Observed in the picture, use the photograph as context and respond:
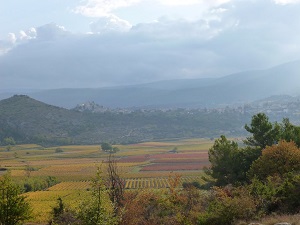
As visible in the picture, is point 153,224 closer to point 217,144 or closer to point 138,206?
point 138,206

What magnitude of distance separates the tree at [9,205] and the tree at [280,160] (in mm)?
22002

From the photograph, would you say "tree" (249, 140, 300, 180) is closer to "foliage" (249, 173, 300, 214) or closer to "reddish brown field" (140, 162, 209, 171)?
"foliage" (249, 173, 300, 214)

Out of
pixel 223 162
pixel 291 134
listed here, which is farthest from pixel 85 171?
pixel 291 134

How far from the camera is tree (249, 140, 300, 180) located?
3759cm

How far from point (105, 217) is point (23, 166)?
9899 centimetres

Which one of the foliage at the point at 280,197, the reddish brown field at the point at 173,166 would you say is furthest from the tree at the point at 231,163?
the reddish brown field at the point at 173,166

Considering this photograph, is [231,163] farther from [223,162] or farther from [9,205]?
[9,205]

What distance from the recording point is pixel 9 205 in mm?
28266

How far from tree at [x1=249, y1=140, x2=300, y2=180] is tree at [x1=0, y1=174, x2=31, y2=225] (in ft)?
72.2

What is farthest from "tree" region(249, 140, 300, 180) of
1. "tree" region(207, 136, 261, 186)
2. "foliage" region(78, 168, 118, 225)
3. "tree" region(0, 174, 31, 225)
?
"tree" region(0, 174, 31, 225)

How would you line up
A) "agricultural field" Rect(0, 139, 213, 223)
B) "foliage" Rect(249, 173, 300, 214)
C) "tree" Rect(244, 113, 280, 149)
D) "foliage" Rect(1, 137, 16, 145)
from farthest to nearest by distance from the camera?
"foliage" Rect(1, 137, 16, 145) < "agricultural field" Rect(0, 139, 213, 223) < "tree" Rect(244, 113, 280, 149) < "foliage" Rect(249, 173, 300, 214)

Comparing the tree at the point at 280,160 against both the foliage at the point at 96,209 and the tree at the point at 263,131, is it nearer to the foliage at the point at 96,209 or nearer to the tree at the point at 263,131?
the tree at the point at 263,131

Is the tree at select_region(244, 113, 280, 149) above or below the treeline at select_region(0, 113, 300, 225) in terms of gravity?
above

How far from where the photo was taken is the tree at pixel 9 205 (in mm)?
28109
